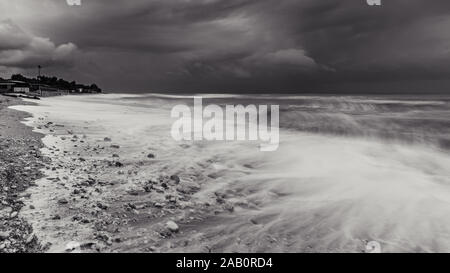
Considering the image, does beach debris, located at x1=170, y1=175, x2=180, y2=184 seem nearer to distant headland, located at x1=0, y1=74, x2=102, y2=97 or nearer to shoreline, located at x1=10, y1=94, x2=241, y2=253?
shoreline, located at x1=10, y1=94, x2=241, y2=253

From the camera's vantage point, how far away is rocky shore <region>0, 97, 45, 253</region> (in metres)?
3.34

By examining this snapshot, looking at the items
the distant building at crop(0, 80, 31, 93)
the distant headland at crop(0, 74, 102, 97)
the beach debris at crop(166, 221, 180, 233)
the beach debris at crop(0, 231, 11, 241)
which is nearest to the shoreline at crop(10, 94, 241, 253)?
the beach debris at crop(166, 221, 180, 233)

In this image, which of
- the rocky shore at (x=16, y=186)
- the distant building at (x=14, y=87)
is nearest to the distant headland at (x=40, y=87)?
the distant building at (x=14, y=87)

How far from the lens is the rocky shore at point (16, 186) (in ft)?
11.0


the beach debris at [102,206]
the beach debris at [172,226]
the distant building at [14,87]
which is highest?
the distant building at [14,87]

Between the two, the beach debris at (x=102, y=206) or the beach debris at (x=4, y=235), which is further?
the beach debris at (x=102, y=206)

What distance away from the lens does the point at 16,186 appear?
15.7ft

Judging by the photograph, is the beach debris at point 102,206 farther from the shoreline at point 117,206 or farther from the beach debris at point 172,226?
the beach debris at point 172,226

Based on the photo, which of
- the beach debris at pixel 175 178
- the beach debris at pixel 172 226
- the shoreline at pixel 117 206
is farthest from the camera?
the beach debris at pixel 175 178

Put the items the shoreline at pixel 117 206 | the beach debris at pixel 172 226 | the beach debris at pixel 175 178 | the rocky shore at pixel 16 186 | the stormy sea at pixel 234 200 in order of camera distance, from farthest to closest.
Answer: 1. the beach debris at pixel 175 178
2. the beach debris at pixel 172 226
3. the stormy sea at pixel 234 200
4. the shoreline at pixel 117 206
5. the rocky shore at pixel 16 186

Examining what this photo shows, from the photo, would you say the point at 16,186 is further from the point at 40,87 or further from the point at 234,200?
the point at 40,87

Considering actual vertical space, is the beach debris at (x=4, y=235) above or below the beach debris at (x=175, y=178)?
below

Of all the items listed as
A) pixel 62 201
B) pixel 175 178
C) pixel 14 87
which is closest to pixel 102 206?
pixel 62 201
